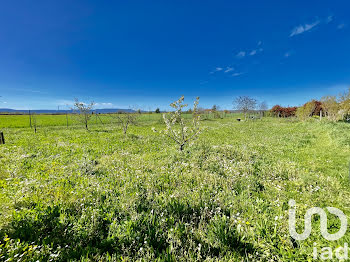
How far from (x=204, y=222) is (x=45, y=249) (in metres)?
2.75

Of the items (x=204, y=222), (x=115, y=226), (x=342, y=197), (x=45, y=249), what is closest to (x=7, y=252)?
(x=45, y=249)

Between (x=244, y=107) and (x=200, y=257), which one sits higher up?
(x=244, y=107)

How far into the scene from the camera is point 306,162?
661 cm

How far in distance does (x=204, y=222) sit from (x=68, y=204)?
3189mm

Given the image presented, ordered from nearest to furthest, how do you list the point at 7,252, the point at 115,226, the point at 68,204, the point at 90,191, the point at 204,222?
the point at 7,252
the point at 115,226
the point at 204,222
the point at 68,204
the point at 90,191

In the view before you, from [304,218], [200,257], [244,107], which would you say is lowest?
[200,257]

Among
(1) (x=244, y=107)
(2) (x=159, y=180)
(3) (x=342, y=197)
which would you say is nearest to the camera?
(3) (x=342, y=197)

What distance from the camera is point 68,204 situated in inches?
137

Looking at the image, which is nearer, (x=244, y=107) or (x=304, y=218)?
(x=304, y=218)

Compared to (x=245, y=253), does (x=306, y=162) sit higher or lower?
higher

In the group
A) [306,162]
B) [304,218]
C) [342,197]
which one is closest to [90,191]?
[304,218]

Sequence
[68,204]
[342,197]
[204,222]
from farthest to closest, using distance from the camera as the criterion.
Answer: [342,197]
[68,204]
[204,222]

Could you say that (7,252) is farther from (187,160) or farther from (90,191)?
(187,160)

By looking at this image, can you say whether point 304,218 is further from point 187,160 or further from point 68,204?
point 68,204
